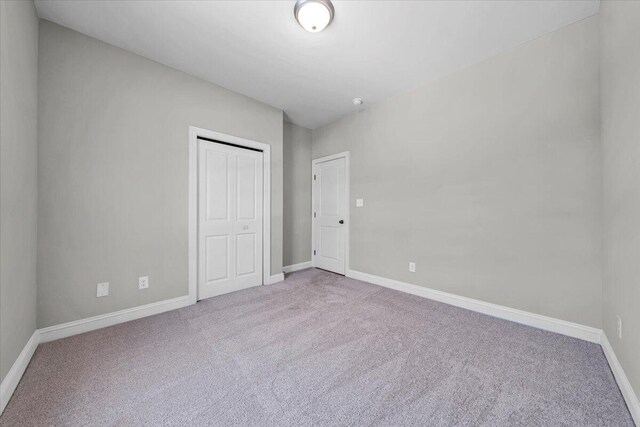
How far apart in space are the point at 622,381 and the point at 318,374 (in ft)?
5.88

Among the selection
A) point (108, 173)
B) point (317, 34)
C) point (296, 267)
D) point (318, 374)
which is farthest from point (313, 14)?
point (296, 267)

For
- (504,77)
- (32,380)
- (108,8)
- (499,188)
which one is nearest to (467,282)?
(499,188)

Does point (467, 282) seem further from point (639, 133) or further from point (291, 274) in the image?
point (291, 274)

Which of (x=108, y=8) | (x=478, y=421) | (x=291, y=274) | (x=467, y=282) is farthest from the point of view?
(x=291, y=274)

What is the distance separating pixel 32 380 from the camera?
1.49 metres

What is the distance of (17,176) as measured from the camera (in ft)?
5.06

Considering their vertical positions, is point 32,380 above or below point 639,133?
below

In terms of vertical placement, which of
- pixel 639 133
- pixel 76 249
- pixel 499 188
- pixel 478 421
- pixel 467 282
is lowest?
pixel 478 421

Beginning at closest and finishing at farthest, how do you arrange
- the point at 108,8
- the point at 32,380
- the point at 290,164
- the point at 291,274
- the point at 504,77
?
1. the point at 32,380
2. the point at 108,8
3. the point at 504,77
4. the point at 291,274
5. the point at 290,164

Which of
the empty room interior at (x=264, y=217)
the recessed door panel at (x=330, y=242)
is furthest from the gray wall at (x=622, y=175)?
the recessed door panel at (x=330, y=242)

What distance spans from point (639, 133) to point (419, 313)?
2020mm

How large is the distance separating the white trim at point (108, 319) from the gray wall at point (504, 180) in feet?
8.51

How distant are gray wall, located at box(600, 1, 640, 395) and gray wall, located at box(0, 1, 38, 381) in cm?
348

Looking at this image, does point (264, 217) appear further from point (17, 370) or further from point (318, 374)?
point (17, 370)
